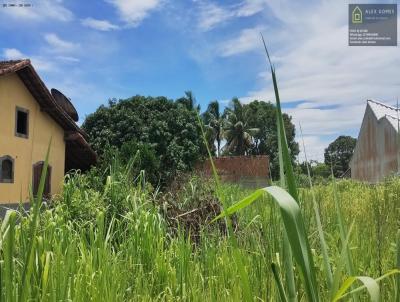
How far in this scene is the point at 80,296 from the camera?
208 centimetres

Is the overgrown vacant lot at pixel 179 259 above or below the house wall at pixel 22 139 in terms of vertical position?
below

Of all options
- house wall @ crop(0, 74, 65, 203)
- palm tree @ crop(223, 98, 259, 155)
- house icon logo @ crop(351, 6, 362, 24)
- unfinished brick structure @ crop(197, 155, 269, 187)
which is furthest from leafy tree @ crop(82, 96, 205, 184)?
house icon logo @ crop(351, 6, 362, 24)

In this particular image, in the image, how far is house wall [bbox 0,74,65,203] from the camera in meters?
13.9

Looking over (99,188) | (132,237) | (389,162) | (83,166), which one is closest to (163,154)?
(83,166)

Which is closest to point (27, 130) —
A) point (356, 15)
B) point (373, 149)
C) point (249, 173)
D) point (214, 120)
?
point (356, 15)

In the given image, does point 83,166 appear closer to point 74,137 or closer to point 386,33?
point 74,137

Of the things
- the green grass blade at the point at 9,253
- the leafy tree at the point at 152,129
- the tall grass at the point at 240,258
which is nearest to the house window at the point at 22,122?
the leafy tree at the point at 152,129

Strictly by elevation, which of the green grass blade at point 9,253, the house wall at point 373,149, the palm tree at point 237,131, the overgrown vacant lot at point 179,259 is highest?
the palm tree at point 237,131

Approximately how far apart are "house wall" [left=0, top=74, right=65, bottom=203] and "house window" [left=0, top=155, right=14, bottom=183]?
104 mm

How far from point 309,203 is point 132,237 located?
5.32 ft

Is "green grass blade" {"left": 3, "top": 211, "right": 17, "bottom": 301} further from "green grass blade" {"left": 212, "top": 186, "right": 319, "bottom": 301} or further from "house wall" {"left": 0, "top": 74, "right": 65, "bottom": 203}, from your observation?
"house wall" {"left": 0, "top": 74, "right": 65, "bottom": 203}

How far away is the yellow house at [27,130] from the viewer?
14.0 meters

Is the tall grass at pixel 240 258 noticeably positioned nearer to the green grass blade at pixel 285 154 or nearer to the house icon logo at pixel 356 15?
the green grass blade at pixel 285 154

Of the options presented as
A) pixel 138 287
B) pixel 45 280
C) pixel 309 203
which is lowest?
pixel 138 287
